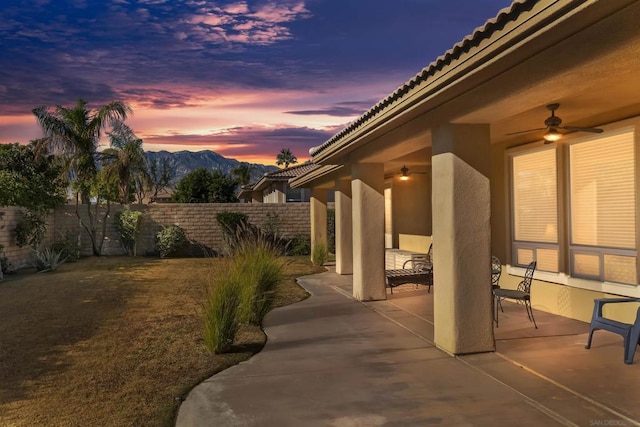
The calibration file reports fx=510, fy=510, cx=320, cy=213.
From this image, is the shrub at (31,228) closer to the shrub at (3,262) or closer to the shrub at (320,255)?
the shrub at (3,262)

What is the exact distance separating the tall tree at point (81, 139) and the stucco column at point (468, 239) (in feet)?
57.3

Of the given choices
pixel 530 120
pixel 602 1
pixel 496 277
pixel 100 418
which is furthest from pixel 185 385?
pixel 496 277

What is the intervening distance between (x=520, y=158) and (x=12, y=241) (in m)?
14.8

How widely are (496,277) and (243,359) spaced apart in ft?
16.3

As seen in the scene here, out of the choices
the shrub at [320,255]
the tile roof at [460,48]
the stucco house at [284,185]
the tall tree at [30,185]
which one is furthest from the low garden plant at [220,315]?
the stucco house at [284,185]

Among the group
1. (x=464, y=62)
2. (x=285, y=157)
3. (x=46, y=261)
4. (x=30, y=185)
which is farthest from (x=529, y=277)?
(x=285, y=157)

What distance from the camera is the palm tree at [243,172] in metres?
72.6

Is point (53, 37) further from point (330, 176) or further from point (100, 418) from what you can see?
point (100, 418)

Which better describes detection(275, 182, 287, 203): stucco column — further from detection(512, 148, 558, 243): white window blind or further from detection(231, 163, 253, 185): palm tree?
detection(231, 163, 253, 185): palm tree

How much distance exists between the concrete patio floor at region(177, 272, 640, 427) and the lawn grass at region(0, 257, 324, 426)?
0.45 m

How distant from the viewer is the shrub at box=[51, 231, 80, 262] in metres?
18.2

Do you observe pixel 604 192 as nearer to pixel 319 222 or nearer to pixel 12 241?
pixel 319 222

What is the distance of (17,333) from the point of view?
791cm

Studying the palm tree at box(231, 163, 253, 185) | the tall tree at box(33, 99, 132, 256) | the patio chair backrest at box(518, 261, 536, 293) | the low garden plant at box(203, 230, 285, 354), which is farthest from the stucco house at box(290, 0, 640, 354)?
the palm tree at box(231, 163, 253, 185)
